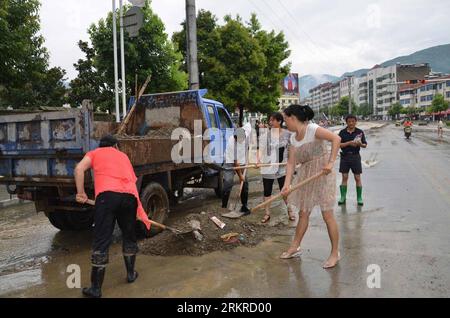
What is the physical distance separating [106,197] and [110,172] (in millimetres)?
245

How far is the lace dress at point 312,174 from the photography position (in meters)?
4.61

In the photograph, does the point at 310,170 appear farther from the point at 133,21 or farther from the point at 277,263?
the point at 133,21

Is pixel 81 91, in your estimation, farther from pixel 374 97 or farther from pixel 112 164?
pixel 374 97

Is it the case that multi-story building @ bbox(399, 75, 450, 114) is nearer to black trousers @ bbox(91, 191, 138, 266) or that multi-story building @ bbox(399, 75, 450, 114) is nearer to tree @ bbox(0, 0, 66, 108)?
tree @ bbox(0, 0, 66, 108)

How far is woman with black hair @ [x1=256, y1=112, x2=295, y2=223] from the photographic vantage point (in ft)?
21.9

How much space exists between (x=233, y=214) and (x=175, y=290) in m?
2.80

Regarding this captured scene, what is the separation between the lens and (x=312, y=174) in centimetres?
470

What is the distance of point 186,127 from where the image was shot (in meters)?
7.94

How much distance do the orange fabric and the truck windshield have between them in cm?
462

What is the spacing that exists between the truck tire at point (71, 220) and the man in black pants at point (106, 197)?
2.49m

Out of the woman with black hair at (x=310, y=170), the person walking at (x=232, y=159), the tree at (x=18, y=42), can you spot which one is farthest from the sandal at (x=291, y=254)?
the tree at (x=18, y=42)

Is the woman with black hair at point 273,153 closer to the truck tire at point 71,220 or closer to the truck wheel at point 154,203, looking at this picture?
the truck wheel at point 154,203

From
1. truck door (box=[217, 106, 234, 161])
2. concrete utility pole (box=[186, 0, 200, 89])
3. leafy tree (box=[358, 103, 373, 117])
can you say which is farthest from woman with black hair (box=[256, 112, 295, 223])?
leafy tree (box=[358, 103, 373, 117])
